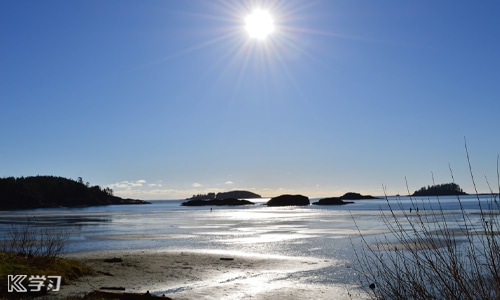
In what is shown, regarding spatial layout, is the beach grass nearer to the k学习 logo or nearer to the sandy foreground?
the sandy foreground

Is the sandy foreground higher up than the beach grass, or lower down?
lower down

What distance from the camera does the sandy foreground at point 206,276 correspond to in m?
18.4

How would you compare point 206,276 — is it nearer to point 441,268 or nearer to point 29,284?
point 29,284

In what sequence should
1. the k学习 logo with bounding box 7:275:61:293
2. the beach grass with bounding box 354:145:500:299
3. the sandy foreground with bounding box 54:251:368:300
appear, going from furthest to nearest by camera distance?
1. the sandy foreground with bounding box 54:251:368:300
2. the k学习 logo with bounding box 7:275:61:293
3. the beach grass with bounding box 354:145:500:299

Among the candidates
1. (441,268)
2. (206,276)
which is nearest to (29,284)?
(206,276)

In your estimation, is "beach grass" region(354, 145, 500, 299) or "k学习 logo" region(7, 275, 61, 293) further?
"k学习 logo" region(7, 275, 61, 293)

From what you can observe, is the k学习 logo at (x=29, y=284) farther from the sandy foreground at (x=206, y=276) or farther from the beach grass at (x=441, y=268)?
the beach grass at (x=441, y=268)

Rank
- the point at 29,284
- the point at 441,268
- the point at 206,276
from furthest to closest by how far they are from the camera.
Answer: the point at 206,276 < the point at 29,284 < the point at 441,268

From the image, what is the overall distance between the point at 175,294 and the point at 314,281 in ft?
22.6

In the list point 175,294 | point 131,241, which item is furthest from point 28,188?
point 175,294

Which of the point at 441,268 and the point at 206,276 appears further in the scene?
the point at 206,276

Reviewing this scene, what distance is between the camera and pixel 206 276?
903 inches

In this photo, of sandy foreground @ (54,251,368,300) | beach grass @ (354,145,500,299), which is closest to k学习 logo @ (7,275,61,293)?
sandy foreground @ (54,251,368,300)

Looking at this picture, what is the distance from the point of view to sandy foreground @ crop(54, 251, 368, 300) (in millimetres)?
18375
